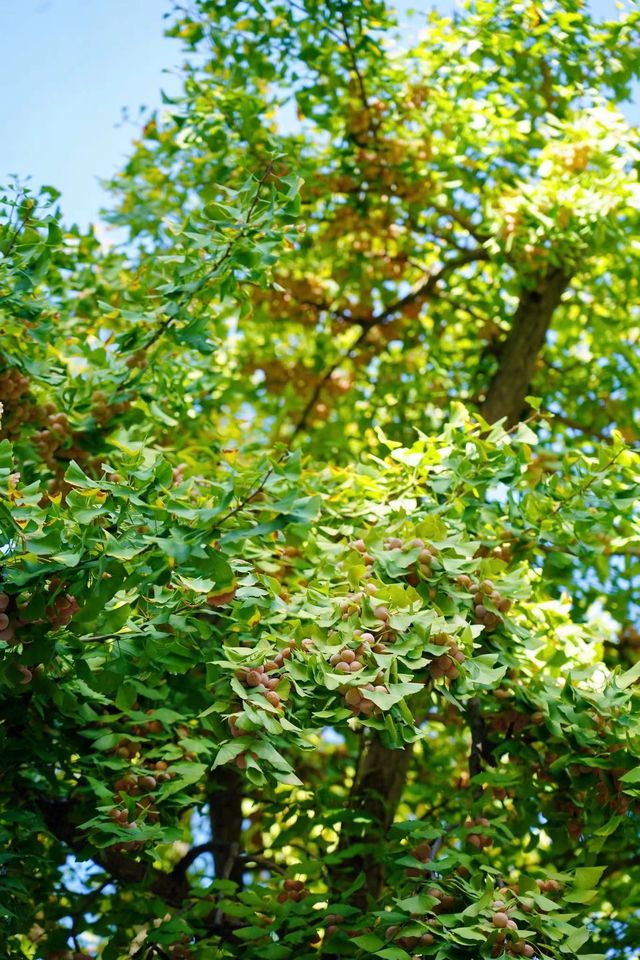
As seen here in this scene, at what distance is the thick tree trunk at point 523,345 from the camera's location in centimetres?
459

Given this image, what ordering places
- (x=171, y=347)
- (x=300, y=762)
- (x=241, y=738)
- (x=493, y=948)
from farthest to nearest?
(x=300, y=762), (x=171, y=347), (x=493, y=948), (x=241, y=738)

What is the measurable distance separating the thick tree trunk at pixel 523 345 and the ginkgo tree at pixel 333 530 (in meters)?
0.02

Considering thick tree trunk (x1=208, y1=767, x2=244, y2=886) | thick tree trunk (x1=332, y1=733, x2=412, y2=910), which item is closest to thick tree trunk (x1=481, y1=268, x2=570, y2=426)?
thick tree trunk (x1=332, y1=733, x2=412, y2=910)

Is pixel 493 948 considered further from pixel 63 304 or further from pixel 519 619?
pixel 63 304

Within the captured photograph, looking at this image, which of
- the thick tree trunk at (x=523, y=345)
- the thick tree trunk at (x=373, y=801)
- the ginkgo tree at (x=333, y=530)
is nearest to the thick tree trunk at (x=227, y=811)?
the ginkgo tree at (x=333, y=530)

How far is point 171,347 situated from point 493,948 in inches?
71.8

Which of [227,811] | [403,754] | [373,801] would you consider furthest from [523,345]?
[227,811]

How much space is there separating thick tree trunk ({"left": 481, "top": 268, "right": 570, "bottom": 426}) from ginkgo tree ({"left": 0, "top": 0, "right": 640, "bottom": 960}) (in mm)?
18

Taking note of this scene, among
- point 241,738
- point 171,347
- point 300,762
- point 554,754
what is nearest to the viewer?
point 241,738

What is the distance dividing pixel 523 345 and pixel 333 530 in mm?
2198

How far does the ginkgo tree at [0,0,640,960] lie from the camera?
217cm

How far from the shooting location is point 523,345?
4.71 m

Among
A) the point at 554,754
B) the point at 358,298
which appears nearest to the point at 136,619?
the point at 554,754

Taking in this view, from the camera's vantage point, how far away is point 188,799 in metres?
2.56
